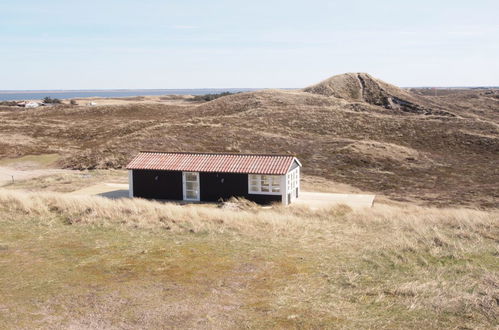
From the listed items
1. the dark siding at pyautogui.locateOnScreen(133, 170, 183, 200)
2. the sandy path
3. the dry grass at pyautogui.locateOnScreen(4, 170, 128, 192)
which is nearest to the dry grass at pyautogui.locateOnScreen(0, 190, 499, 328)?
the sandy path

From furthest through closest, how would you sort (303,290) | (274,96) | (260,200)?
(274,96) → (260,200) → (303,290)

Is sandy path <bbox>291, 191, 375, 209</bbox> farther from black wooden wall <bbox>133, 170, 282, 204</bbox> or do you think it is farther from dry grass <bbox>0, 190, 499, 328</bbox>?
dry grass <bbox>0, 190, 499, 328</bbox>

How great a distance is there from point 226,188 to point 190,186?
2.43 meters

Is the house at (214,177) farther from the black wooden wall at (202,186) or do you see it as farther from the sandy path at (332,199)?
the sandy path at (332,199)

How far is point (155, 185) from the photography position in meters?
31.3

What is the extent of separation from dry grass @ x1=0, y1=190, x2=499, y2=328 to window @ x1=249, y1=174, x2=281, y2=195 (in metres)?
6.29

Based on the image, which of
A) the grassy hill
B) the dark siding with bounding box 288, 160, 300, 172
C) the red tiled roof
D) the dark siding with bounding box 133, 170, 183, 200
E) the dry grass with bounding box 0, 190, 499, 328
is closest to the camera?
the dry grass with bounding box 0, 190, 499, 328

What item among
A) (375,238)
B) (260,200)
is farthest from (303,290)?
(260,200)

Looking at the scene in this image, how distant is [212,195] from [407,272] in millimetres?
17475

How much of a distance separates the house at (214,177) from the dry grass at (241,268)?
6360 mm

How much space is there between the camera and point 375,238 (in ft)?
61.1

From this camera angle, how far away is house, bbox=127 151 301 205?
96.1 feet

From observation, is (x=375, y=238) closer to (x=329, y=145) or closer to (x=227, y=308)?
(x=227, y=308)

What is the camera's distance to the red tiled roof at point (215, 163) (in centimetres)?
2941
